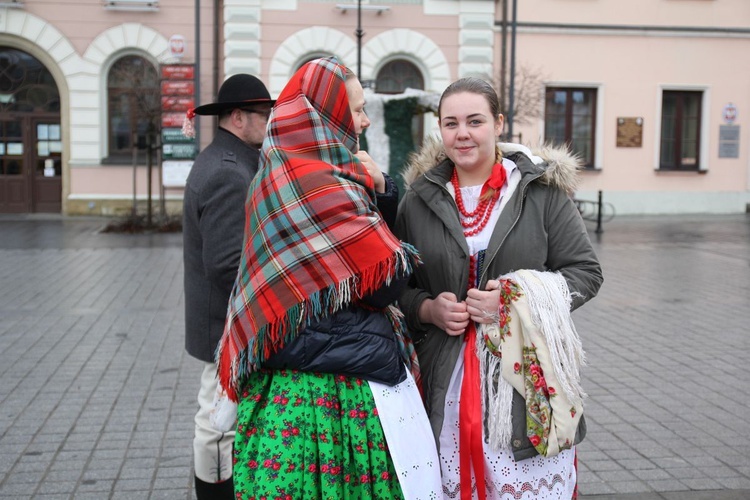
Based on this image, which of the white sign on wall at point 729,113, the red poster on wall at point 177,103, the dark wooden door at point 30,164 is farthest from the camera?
the white sign on wall at point 729,113

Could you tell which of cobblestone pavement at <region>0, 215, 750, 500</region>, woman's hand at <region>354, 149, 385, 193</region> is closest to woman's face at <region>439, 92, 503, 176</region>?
woman's hand at <region>354, 149, 385, 193</region>

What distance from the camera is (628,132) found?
2072cm

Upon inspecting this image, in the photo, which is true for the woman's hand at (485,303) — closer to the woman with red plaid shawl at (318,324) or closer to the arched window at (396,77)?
the woman with red plaid shawl at (318,324)

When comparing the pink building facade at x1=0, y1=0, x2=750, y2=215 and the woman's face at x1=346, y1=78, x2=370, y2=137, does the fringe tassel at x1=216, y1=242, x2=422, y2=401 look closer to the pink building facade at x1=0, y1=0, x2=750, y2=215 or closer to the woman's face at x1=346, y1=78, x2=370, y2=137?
the woman's face at x1=346, y1=78, x2=370, y2=137

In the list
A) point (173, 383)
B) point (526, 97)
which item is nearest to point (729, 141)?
point (526, 97)

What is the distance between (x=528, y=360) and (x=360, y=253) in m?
0.62

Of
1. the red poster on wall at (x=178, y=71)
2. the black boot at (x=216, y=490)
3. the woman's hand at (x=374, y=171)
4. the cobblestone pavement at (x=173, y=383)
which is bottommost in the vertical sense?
the cobblestone pavement at (x=173, y=383)

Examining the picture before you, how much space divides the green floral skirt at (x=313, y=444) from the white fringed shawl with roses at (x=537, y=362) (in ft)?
1.30

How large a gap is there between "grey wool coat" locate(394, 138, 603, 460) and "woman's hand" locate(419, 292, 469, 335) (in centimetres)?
6

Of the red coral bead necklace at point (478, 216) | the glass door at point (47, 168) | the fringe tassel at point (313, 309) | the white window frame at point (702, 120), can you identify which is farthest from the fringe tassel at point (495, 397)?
the white window frame at point (702, 120)

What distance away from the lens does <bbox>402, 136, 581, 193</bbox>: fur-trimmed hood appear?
2.59 m

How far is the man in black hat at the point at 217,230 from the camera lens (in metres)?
2.98

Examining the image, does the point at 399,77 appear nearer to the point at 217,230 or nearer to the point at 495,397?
the point at 217,230

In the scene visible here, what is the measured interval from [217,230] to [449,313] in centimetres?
94
